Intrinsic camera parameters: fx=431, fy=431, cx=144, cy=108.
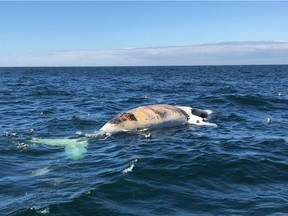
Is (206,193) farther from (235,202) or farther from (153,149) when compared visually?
(153,149)

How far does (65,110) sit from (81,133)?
8.12 metres

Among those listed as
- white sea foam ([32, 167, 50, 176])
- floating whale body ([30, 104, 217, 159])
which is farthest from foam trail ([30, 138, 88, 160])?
white sea foam ([32, 167, 50, 176])

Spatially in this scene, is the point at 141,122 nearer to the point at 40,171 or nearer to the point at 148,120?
the point at 148,120

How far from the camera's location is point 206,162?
11828mm

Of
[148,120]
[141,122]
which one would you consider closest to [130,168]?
[141,122]

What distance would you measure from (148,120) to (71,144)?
11.6ft

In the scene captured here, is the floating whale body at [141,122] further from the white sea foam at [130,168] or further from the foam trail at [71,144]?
the white sea foam at [130,168]

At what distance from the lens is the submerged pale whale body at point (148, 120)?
53.5 ft

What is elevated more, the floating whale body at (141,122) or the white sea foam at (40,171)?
the floating whale body at (141,122)

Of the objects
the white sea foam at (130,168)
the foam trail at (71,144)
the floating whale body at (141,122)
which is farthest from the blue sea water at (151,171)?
the floating whale body at (141,122)

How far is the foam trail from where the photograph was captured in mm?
12919

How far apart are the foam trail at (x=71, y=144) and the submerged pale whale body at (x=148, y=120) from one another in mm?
1543

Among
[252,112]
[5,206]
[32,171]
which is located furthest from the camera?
[252,112]

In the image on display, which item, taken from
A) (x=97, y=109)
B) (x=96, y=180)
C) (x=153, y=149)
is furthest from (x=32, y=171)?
(x=97, y=109)
